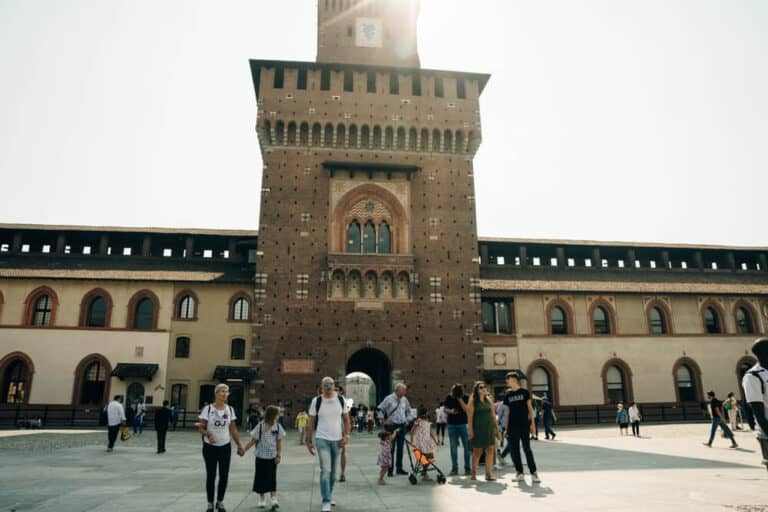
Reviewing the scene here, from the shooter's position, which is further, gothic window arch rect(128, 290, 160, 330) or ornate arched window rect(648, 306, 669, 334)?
ornate arched window rect(648, 306, 669, 334)

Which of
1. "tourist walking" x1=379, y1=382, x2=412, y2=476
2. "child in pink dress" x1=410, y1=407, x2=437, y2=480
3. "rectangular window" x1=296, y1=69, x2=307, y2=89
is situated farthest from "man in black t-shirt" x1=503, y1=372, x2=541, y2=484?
"rectangular window" x1=296, y1=69, x2=307, y2=89

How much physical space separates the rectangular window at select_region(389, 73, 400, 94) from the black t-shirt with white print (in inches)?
1066

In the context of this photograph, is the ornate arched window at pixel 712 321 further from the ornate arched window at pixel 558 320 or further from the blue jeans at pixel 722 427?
the blue jeans at pixel 722 427

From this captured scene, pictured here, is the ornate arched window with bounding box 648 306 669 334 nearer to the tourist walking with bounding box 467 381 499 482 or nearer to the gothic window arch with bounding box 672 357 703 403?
the gothic window arch with bounding box 672 357 703 403

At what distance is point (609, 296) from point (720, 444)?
18.2m

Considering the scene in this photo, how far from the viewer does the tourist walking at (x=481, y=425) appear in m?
11.0

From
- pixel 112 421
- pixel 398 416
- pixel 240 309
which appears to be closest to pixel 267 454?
pixel 398 416

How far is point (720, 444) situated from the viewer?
719 inches

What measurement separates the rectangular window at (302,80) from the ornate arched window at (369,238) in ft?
32.9

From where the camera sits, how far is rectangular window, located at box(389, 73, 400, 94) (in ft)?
112

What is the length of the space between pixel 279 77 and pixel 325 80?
118 inches

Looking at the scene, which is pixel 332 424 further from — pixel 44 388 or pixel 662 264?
pixel 662 264

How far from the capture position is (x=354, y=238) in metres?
31.6

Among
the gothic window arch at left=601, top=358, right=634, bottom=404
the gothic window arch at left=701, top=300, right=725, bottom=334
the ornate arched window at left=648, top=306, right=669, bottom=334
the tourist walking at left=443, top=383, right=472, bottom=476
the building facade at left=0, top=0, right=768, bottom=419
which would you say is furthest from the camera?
the gothic window arch at left=701, top=300, right=725, bottom=334
